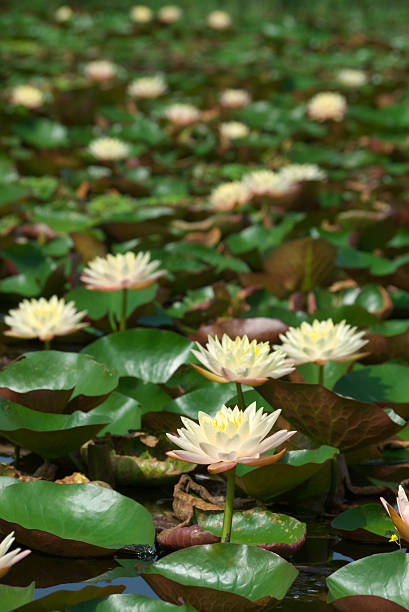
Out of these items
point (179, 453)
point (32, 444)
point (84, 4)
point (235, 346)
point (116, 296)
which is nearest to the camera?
point (179, 453)

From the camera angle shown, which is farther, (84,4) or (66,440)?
(84,4)

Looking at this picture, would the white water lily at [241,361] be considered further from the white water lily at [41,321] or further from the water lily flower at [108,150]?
the water lily flower at [108,150]

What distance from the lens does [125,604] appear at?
1.42m

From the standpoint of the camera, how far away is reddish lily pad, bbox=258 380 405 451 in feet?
6.38

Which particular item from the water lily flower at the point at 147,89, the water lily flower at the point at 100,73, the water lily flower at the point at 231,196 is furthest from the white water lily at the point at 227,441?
the water lily flower at the point at 100,73

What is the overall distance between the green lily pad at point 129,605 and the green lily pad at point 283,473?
48 cm

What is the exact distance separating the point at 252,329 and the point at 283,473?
0.63 m

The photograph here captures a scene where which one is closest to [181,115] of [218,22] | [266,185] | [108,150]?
[108,150]

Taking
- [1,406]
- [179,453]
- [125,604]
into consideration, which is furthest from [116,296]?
[125,604]

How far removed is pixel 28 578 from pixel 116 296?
A: 1409 mm

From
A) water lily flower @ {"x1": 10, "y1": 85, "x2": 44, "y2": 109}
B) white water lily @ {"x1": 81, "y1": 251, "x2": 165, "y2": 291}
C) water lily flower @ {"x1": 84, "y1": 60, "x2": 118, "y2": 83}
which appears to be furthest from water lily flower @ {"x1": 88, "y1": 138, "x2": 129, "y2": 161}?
white water lily @ {"x1": 81, "y1": 251, "x2": 165, "y2": 291}

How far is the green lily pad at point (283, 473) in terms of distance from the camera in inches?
72.9

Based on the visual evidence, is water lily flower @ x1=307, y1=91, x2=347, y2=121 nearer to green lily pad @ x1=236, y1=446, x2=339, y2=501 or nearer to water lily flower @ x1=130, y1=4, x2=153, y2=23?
water lily flower @ x1=130, y1=4, x2=153, y2=23

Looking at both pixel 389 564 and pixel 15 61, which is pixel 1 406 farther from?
pixel 15 61
